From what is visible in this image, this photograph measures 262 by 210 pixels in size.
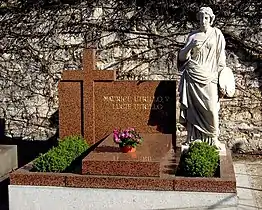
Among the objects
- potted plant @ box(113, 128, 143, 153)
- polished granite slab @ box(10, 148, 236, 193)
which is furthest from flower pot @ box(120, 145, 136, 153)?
polished granite slab @ box(10, 148, 236, 193)

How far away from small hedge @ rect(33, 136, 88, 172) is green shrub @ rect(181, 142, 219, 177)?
1.31 metres

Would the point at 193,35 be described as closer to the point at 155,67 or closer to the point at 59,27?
the point at 155,67

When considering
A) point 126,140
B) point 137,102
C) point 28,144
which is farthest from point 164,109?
point 28,144

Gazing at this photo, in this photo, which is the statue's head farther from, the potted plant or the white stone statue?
the potted plant

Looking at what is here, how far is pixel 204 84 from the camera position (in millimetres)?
5828

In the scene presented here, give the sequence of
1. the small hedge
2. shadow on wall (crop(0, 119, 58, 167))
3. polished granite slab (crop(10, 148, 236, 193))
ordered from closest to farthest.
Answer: polished granite slab (crop(10, 148, 236, 193)) < the small hedge < shadow on wall (crop(0, 119, 58, 167))

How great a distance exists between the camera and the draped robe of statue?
5836mm

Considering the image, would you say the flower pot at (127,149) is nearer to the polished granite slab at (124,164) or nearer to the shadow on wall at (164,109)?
the polished granite slab at (124,164)

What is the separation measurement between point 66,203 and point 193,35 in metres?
2.50

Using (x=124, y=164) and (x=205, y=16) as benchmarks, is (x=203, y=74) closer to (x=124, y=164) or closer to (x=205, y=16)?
(x=205, y=16)

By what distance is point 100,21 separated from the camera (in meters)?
8.35

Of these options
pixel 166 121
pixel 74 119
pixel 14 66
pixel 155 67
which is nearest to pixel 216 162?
pixel 166 121

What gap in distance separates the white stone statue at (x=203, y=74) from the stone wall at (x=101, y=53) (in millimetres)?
2158

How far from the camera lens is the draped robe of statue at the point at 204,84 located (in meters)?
5.84
